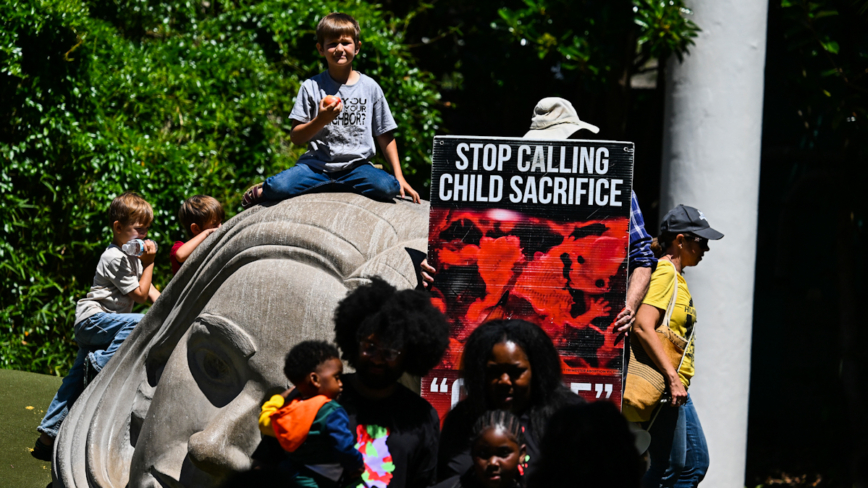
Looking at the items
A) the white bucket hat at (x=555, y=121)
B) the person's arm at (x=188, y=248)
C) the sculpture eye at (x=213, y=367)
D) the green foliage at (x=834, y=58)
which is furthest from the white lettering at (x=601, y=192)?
the green foliage at (x=834, y=58)

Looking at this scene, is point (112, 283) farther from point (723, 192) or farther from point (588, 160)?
point (723, 192)

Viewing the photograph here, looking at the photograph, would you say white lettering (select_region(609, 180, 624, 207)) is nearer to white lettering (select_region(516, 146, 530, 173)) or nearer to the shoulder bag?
white lettering (select_region(516, 146, 530, 173))

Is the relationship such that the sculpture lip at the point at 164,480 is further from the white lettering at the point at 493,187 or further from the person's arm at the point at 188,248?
the white lettering at the point at 493,187

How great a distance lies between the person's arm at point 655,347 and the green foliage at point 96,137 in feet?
12.0

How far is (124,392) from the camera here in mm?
4367

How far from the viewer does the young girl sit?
2.45 meters

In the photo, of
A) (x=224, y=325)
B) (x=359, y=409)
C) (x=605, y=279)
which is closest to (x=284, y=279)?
(x=224, y=325)

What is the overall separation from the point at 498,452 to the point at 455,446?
0.97ft

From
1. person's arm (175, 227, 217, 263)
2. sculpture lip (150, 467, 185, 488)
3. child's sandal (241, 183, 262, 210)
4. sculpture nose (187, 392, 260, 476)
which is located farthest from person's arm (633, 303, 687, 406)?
person's arm (175, 227, 217, 263)

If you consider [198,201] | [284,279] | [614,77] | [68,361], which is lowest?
[68,361]

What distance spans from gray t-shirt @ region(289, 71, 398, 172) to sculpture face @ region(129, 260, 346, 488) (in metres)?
0.70

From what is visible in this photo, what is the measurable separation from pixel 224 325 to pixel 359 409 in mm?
1176

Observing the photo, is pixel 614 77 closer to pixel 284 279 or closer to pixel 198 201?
pixel 198 201

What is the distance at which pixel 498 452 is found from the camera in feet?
8.06
